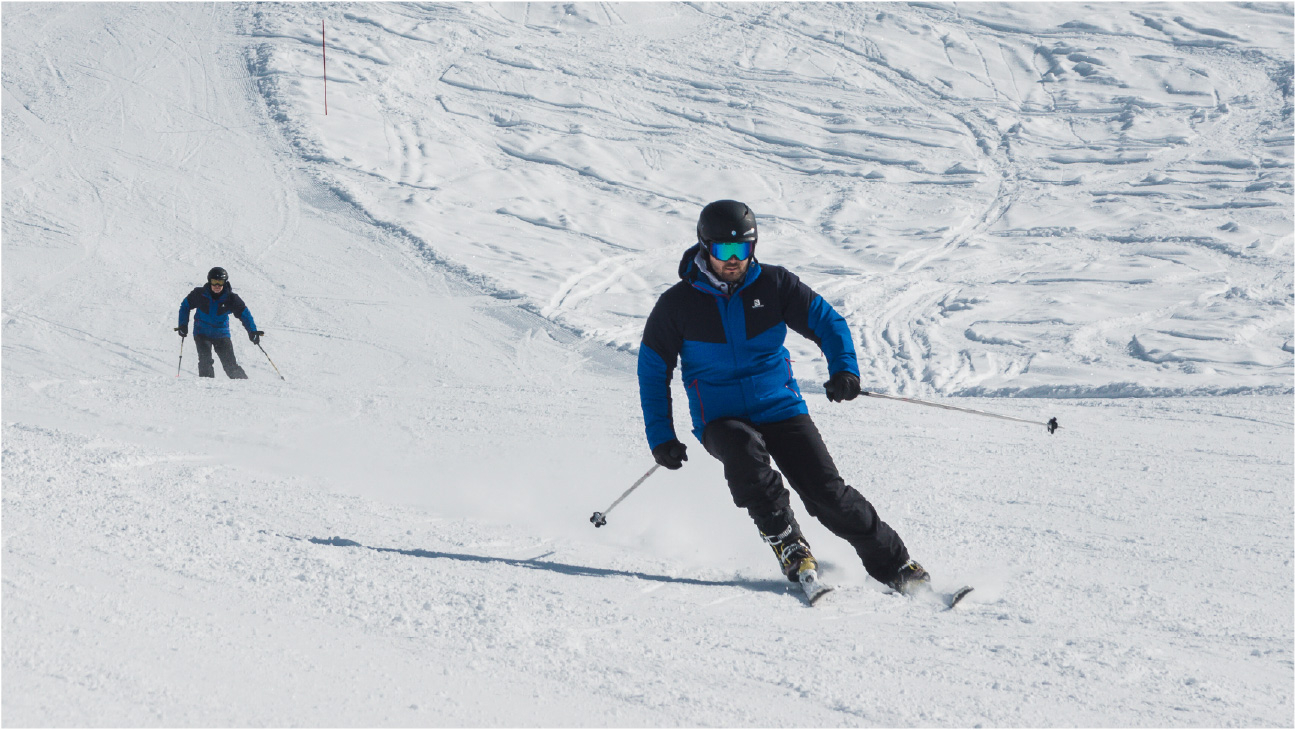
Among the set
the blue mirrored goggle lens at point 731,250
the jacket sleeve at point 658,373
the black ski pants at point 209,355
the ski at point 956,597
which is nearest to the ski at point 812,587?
the ski at point 956,597

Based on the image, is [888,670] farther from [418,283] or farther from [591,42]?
[591,42]

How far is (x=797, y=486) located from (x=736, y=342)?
0.63 meters

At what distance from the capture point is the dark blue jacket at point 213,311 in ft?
35.8

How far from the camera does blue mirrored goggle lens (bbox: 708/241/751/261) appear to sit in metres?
4.09

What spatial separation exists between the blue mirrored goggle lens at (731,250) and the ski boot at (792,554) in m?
1.10

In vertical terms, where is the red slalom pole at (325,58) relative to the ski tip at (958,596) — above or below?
above

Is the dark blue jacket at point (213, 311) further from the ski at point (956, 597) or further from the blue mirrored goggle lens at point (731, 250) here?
the ski at point (956, 597)

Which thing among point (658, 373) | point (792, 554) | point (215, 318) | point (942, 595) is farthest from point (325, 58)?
point (942, 595)

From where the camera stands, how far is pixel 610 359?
12.8m

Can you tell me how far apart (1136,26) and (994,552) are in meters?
23.3

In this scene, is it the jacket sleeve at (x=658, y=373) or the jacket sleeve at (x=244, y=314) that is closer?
the jacket sleeve at (x=658, y=373)

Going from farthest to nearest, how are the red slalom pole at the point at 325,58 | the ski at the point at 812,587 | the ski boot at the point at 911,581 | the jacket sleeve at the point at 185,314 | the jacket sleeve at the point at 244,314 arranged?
1. the red slalom pole at the point at 325,58
2. the jacket sleeve at the point at 244,314
3. the jacket sleeve at the point at 185,314
4. the ski boot at the point at 911,581
5. the ski at the point at 812,587

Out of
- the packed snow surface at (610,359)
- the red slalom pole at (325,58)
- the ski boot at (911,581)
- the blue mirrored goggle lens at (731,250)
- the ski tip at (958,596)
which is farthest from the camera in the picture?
the red slalom pole at (325,58)

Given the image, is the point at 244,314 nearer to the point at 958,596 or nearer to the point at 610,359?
the point at 610,359
